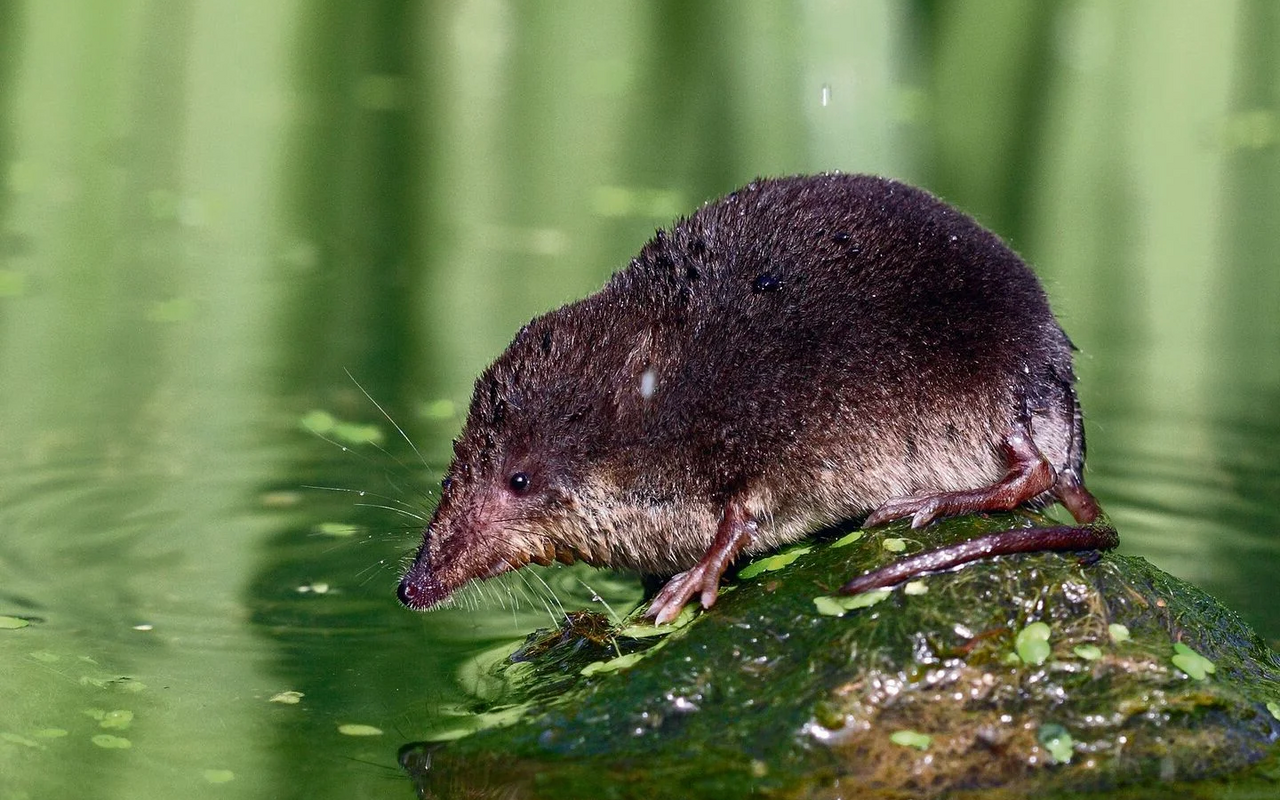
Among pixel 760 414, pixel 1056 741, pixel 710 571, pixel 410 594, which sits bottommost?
pixel 1056 741

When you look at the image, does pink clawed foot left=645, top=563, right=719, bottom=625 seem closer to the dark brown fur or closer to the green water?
the dark brown fur

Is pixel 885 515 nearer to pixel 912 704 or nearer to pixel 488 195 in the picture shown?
pixel 912 704

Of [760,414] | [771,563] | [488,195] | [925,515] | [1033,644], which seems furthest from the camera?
[488,195]

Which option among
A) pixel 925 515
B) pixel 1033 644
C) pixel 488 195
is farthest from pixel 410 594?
pixel 488 195

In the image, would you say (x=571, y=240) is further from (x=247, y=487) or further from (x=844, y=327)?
(x=844, y=327)

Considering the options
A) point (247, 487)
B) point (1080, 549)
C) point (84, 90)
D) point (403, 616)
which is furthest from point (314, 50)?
point (1080, 549)

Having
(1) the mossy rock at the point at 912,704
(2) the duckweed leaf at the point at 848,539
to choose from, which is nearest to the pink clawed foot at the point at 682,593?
(1) the mossy rock at the point at 912,704
